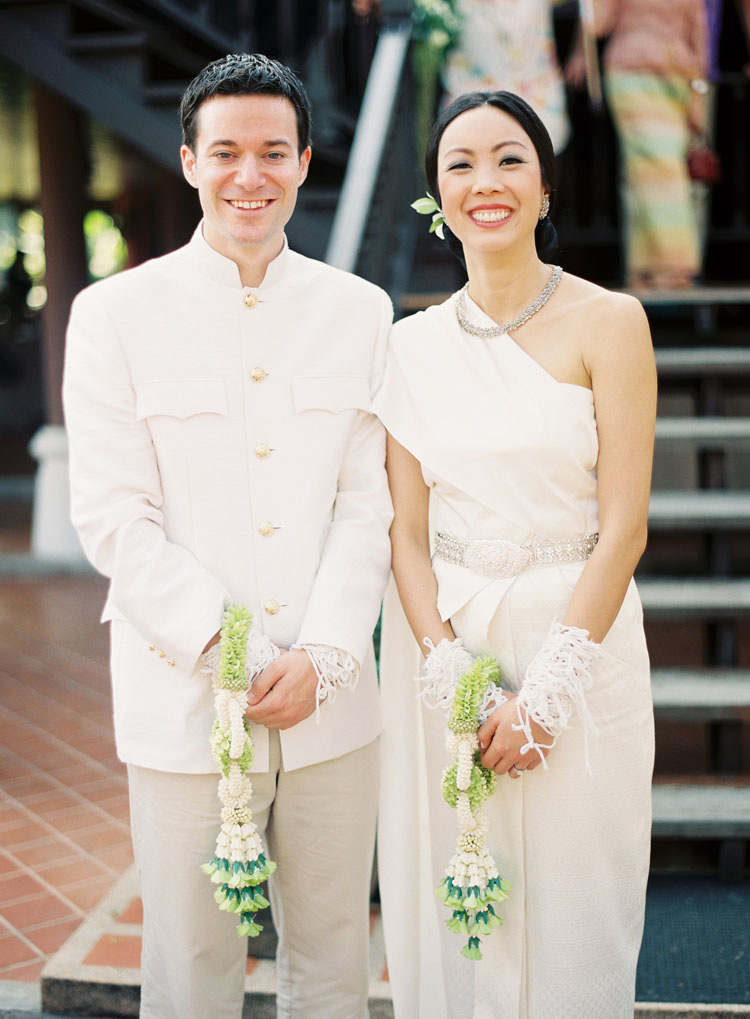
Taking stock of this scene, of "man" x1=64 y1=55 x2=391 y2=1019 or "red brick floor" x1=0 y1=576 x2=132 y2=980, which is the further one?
"red brick floor" x1=0 y1=576 x2=132 y2=980

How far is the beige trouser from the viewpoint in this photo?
2000 mm

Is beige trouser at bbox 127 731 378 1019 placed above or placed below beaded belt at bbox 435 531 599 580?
below

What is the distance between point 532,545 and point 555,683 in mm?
263

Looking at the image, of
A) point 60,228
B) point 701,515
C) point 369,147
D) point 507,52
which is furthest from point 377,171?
point 60,228

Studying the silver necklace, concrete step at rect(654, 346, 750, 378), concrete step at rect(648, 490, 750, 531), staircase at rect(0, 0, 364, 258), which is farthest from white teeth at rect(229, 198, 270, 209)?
staircase at rect(0, 0, 364, 258)

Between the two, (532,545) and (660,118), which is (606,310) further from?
(660,118)

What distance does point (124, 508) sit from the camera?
6.26 feet

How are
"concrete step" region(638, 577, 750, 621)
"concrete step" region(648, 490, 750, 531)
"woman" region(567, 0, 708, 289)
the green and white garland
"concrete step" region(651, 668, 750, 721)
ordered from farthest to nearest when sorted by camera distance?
"woman" region(567, 0, 708, 289) < "concrete step" region(648, 490, 750, 531) < "concrete step" region(638, 577, 750, 621) < "concrete step" region(651, 668, 750, 721) < the green and white garland

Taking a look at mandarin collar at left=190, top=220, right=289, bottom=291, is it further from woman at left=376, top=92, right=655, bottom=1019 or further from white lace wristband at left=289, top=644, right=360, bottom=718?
white lace wristband at left=289, top=644, right=360, bottom=718

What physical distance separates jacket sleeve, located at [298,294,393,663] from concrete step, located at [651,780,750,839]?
150cm

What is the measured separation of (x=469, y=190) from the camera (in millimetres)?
1969

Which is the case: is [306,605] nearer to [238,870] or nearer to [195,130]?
[238,870]

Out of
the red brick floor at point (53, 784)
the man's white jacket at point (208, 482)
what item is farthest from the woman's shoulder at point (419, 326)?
the red brick floor at point (53, 784)

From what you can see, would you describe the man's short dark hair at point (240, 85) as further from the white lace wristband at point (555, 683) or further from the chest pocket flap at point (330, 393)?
the white lace wristband at point (555, 683)
